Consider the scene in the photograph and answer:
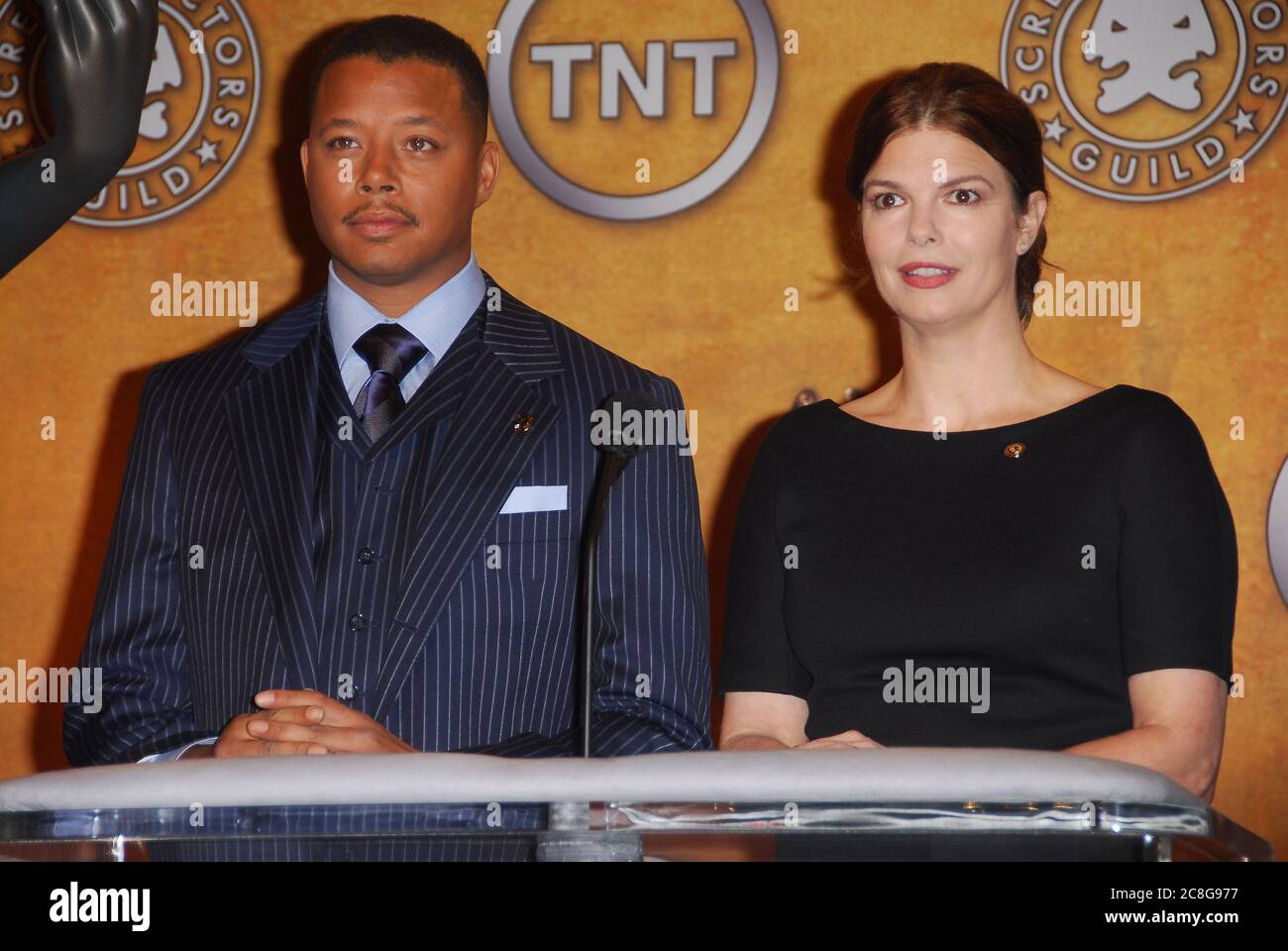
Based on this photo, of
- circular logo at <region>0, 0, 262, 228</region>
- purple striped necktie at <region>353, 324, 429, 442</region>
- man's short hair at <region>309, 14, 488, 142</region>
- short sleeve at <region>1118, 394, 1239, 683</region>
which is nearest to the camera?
short sleeve at <region>1118, 394, 1239, 683</region>

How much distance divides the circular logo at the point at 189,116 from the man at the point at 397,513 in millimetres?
1406

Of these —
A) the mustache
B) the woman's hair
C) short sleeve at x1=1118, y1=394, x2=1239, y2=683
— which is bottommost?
short sleeve at x1=1118, y1=394, x2=1239, y2=683

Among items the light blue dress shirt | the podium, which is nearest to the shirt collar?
the light blue dress shirt

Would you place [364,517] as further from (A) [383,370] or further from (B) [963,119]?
(B) [963,119]

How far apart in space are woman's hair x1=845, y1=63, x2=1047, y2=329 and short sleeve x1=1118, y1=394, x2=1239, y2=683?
0.30 meters

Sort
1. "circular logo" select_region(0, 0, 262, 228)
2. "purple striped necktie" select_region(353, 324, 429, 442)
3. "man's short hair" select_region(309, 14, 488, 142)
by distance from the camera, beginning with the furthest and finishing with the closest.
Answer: "circular logo" select_region(0, 0, 262, 228), "man's short hair" select_region(309, 14, 488, 142), "purple striped necktie" select_region(353, 324, 429, 442)

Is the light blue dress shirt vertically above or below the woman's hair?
below

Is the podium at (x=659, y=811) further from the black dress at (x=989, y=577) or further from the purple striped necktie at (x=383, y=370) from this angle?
the purple striped necktie at (x=383, y=370)

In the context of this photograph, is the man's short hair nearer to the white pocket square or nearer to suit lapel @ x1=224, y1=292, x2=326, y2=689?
suit lapel @ x1=224, y1=292, x2=326, y2=689

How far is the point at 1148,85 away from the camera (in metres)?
3.20

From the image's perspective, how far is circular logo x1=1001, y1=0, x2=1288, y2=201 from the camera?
317 centimetres

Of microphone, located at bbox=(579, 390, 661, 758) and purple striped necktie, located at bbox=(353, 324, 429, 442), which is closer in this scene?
microphone, located at bbox=(579, 390, 661, 758)

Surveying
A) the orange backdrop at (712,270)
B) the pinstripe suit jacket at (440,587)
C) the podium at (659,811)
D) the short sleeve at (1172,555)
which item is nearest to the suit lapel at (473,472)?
the pinstripe suit jacket at (440,587)
